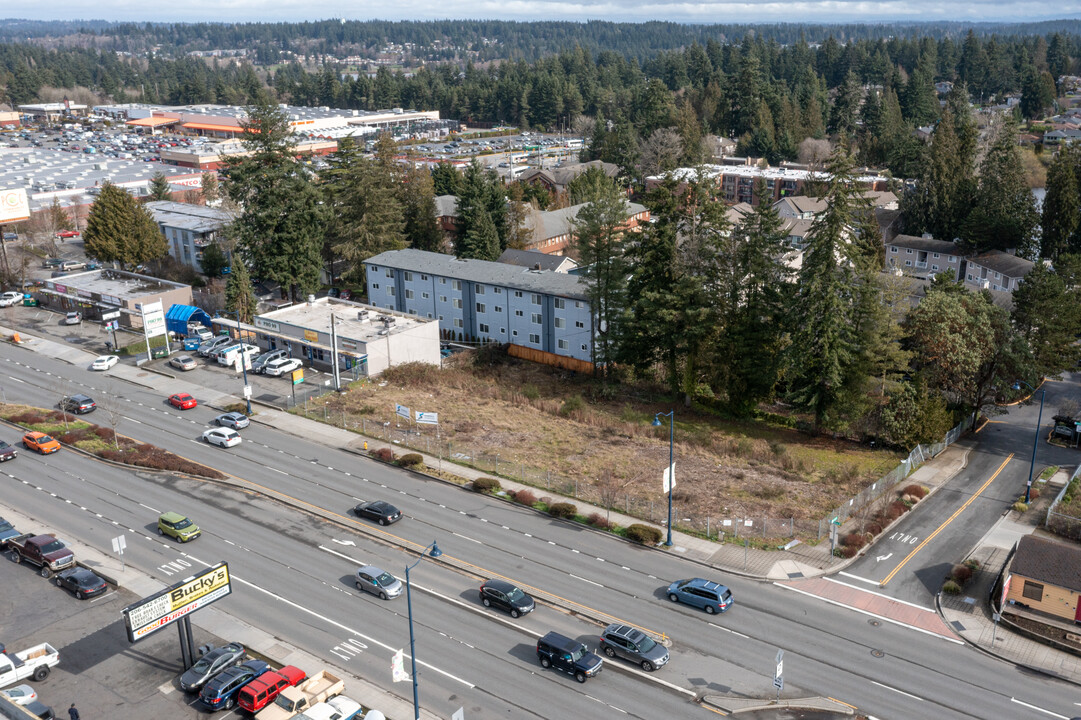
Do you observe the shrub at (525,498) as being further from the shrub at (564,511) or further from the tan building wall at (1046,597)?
the tan building wall at (1046,597)

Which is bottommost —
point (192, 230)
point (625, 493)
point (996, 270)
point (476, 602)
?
point (625, 493)

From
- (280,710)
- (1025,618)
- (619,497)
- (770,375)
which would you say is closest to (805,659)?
(1025,618)

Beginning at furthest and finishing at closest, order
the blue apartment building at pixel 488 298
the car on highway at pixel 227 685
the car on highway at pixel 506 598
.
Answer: the blue apartment building at pixel 488 298 → the car on highway at pixel 506 598 → the car on highway at pixel 227 685

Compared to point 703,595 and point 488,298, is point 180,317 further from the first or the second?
point 703,595

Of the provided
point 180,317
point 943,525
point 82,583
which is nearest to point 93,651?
point 82,583

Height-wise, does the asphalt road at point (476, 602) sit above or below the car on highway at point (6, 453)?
below

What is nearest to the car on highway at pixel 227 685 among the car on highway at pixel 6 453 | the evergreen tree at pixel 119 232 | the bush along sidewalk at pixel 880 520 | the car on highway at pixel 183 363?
the bush along sidewalk at pixel 880 520
